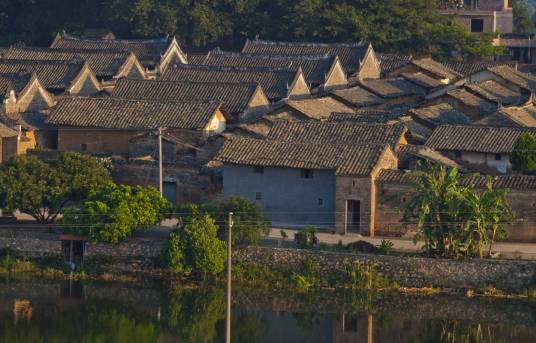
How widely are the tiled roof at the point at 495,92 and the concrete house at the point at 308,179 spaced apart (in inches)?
716

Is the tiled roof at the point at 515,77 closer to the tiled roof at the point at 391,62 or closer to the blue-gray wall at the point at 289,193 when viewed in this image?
the tiled roof at the point at 391,62

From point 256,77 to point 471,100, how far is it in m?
8.97

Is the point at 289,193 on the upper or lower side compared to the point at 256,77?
lower

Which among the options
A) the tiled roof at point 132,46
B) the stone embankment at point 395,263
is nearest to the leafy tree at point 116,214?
the stone embankment at point 395,263

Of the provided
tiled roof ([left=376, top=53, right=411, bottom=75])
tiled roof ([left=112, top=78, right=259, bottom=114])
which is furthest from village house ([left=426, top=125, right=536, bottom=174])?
tiled roof ([left=376, top=53, right=411, bottom=75])

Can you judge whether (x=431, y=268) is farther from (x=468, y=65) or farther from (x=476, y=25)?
(x=476, y=25)

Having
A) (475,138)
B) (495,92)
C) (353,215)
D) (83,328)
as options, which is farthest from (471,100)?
(83,328)

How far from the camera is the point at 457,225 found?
47.4 metres

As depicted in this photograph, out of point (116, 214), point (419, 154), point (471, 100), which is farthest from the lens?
point (471, 100)

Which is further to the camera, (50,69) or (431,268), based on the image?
(50,69)

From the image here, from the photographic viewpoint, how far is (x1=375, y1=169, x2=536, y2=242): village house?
49.8 m

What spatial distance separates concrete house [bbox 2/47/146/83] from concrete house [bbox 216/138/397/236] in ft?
74.1

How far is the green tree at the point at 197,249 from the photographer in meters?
47.3

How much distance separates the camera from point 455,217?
4741 centimetres
